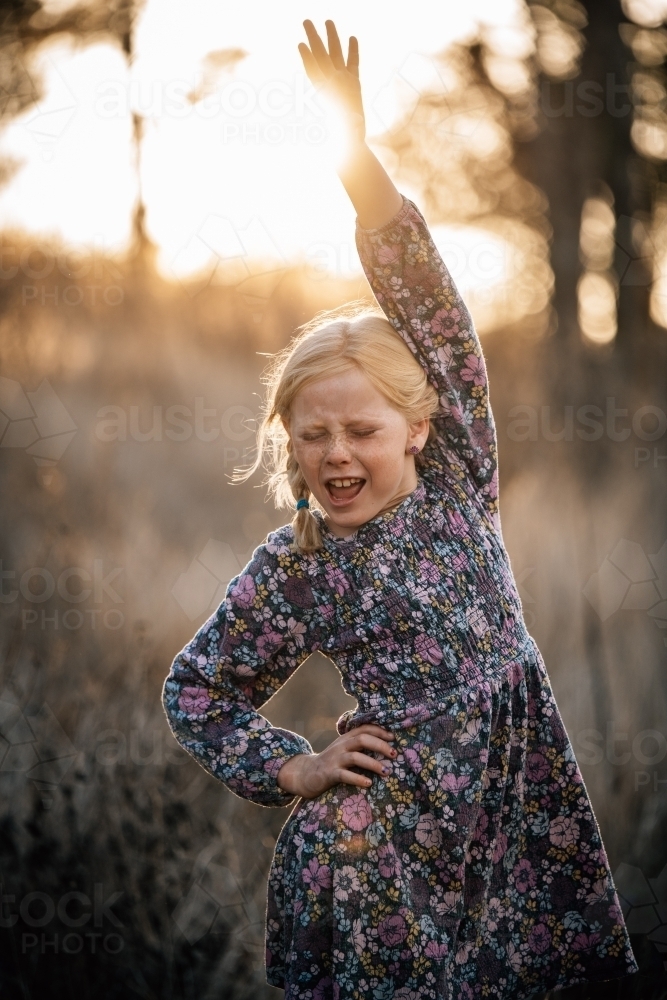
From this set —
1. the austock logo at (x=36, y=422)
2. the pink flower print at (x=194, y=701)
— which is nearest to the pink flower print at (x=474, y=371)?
the pink flower print at (x=194, y=701)

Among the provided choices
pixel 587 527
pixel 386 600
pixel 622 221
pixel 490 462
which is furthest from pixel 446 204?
pixel 386 600

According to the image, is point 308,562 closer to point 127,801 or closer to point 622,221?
point 127,801

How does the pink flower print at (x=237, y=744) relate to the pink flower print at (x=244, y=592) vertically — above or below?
below

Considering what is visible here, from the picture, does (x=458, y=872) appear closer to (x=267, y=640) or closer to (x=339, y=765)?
(x=339, y=765)

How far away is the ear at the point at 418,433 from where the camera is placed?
1.75m

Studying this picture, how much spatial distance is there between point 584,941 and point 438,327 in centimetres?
121

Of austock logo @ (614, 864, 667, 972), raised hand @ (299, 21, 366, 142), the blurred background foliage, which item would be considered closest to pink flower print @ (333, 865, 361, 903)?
raised hand @ (299, 21, 366, 142)

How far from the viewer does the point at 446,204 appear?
13.0 feet

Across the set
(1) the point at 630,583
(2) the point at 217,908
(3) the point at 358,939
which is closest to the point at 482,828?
(3) the point at 358,939

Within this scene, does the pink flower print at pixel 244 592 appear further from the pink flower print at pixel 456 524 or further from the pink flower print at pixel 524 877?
the pink flower print at pixel 524 877

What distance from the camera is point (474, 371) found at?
1783mm

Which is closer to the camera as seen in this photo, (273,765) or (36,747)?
(273,765)

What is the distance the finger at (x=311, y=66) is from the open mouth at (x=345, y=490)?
0.71 meters

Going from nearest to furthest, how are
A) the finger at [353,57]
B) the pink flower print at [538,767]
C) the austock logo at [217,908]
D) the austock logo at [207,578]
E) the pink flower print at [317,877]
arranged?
1. the finger at [353,57]
2. the pink flower print at [317,877]
3. the pink flower print at [538,767]
4. the austock logo at [217,908]
5. the austock logo at [207,578]
